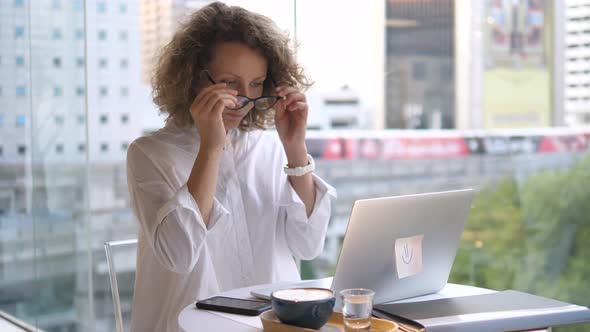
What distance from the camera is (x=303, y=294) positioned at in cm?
150

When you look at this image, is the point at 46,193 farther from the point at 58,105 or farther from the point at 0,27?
the point at 0,27

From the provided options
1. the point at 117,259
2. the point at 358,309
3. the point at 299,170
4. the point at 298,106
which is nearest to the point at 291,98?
the point at 298,106

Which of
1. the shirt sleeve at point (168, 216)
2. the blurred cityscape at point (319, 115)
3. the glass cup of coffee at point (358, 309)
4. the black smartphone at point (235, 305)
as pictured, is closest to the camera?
the glass cup of coffee at point (358, 309)

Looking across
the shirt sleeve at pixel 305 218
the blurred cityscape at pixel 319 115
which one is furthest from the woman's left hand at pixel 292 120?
the blurred cityscape at pixel 319 115

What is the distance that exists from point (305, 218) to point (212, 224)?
30cm

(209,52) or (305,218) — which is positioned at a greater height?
(209,52)

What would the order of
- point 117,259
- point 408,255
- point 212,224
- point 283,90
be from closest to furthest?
point 408,255 → point 212,224 → point 283,90 → point 117,259

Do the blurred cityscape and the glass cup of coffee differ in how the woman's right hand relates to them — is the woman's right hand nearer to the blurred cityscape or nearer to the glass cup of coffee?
the glass cup of coffee

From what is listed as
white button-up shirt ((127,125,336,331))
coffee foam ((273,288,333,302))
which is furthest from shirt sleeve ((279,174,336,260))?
coffee foam ((273,288,333,302))

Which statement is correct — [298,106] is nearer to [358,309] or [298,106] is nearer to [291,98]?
[291,98]

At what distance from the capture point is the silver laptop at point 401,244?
157 cm

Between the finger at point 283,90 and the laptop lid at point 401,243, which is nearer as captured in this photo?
the laptop lid at point 401,243

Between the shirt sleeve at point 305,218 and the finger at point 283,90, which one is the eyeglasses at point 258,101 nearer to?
the finger at point 283,90

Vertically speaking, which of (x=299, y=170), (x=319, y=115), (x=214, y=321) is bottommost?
(x=214, y=321)
